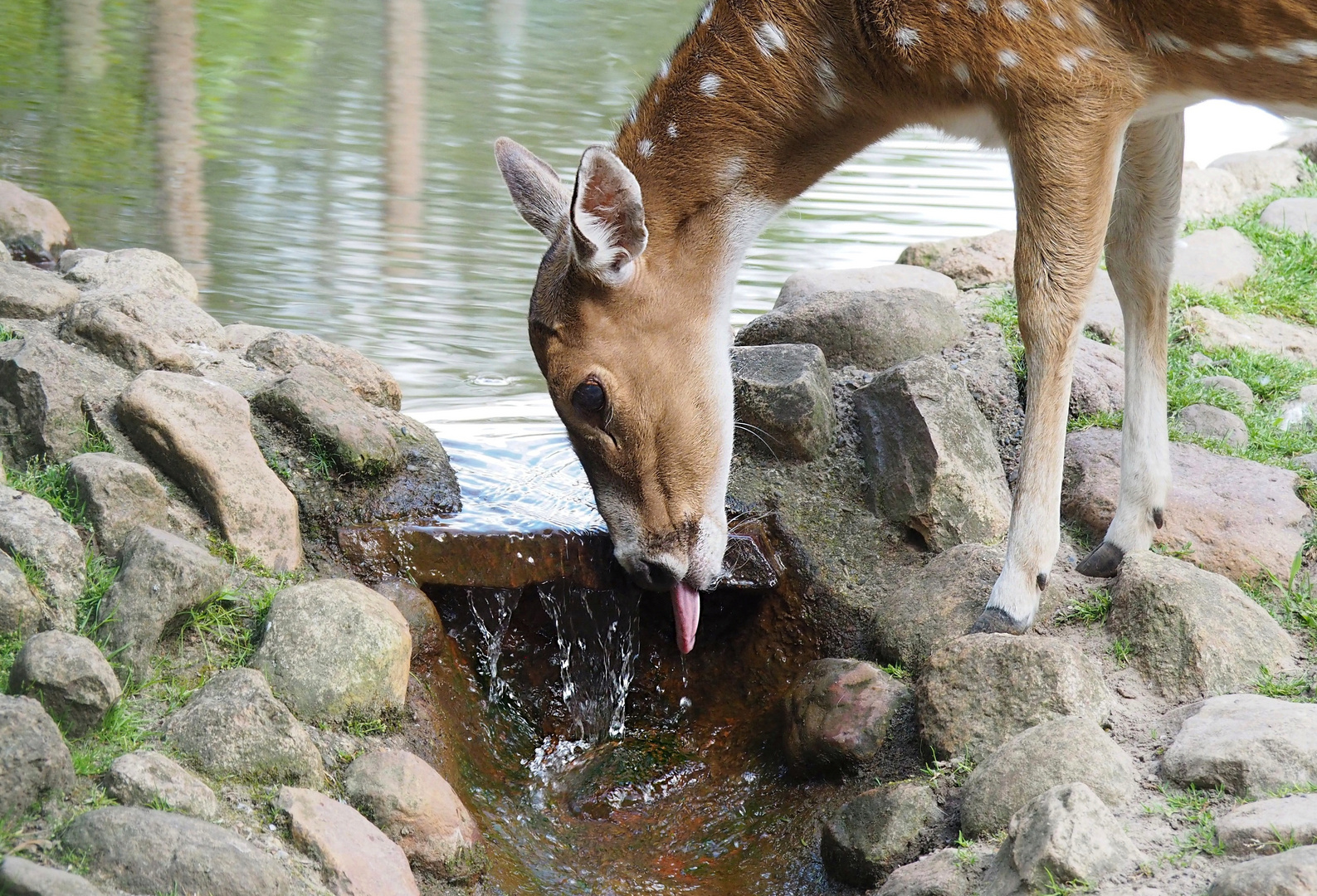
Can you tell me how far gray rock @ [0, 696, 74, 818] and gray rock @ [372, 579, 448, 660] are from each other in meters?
1.44

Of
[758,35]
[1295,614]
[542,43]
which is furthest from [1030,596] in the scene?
[542,43]

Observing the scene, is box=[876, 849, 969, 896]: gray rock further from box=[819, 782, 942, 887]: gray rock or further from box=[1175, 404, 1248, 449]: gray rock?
box=[1175, 404, 1248, 449]: gray rock

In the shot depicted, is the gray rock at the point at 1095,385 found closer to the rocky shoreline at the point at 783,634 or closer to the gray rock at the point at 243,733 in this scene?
the rocky shoreline at the point at 783,634

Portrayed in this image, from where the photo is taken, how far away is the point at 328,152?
443 inches

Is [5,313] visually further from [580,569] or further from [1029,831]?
[1029,831]

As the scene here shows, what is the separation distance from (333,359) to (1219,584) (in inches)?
133

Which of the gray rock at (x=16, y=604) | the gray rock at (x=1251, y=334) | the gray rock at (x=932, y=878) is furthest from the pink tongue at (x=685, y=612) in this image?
the gray rock at (x=1251, y=334)

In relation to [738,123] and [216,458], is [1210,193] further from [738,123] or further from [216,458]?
[216,458]

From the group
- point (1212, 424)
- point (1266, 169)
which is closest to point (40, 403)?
point (1212, 424)

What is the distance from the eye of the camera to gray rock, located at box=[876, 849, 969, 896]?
341cm

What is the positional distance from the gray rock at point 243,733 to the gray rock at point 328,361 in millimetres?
1860

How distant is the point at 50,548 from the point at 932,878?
8.47ft

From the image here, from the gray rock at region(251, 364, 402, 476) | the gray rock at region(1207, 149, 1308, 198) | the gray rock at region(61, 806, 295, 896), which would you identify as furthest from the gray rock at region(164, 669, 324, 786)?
the gray rock at region(1207, 149, 1308, 198)

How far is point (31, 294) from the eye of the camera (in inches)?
203
